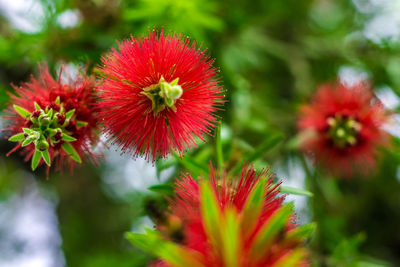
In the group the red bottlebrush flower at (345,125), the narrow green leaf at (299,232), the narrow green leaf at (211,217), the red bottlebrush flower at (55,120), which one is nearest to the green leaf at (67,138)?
the red bottlebrush flower at (55,120)

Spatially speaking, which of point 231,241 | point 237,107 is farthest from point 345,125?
point 231,241

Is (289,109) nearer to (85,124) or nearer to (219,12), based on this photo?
(219,12)

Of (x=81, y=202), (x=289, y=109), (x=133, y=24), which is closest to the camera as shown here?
(x=133, y=24)

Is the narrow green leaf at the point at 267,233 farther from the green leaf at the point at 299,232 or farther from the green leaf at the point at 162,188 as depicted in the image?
the green leaf at the point at 162,188

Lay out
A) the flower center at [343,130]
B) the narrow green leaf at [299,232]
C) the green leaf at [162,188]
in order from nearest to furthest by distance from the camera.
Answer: the narrow green leaf at [299,232] → the green leaf at [162,188] → the flower center at [343,130]

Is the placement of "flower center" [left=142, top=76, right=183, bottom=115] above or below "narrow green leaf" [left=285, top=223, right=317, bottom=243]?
above

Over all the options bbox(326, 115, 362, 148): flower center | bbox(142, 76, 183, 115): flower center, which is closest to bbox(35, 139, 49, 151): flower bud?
bbox(142, 76, 183, 115): flower center

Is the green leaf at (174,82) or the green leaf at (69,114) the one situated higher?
the green leaf at (174,82)

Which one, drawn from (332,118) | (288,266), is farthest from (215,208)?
(332,118)

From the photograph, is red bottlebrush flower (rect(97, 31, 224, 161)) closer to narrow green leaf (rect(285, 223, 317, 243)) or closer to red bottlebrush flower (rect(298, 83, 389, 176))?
narrow green leaf (rect(285, 223, 317, 243))
